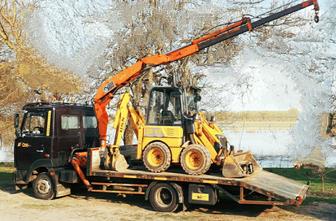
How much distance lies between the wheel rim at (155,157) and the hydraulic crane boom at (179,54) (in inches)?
73.6

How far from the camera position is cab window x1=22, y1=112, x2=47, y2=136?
14.1 meters

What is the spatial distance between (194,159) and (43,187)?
487cm

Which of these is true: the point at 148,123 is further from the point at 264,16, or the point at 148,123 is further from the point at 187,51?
the point at 264,16

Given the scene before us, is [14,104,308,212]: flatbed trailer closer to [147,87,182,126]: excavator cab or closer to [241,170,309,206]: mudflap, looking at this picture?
[241,170,309,206]: mudflap

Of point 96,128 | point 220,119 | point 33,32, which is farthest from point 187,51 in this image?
point 33,32

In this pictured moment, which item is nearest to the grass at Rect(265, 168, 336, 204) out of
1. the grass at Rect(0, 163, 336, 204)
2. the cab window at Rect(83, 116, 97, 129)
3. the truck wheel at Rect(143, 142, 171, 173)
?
the grass at Rect(0, 163, 336, 204)

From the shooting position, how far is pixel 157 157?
41.3 feet

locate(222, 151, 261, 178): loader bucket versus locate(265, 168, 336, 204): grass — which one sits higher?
locate(222, 151, 261, 178): loader bucket

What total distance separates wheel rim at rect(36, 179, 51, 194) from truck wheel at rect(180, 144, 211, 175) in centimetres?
437

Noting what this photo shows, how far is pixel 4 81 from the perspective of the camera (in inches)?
935

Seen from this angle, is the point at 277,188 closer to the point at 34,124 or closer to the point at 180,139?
the point at 180,139

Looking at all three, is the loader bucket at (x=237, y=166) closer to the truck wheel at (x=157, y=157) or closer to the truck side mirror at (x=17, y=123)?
the truck wheel at (x=157, y=157)

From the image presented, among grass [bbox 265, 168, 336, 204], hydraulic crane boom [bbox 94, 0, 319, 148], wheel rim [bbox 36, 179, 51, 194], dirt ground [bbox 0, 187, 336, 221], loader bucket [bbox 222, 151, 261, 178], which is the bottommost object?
dirt ground [bbox 0, 187, 336, 221]

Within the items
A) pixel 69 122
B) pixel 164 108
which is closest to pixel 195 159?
pixel 164 108
